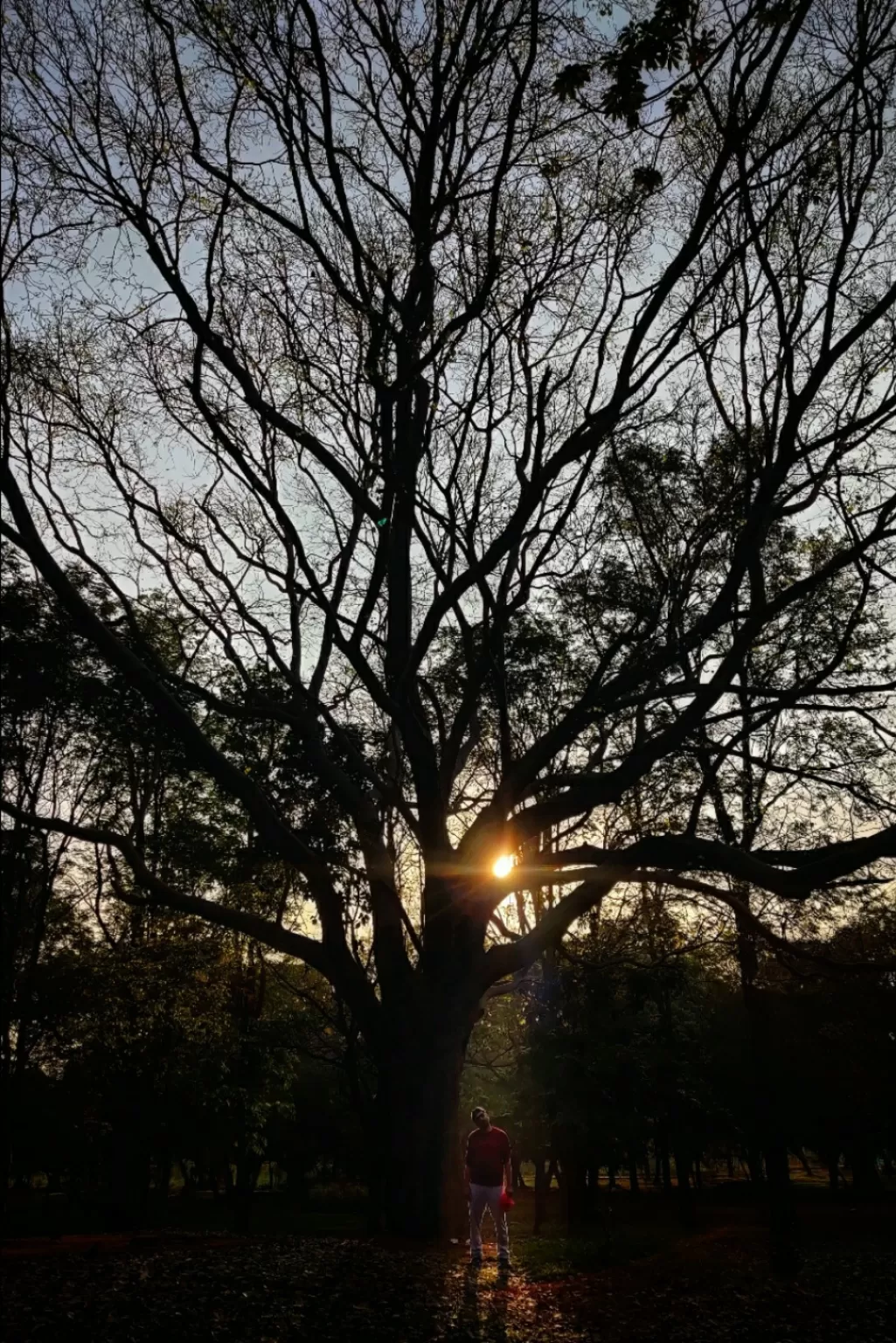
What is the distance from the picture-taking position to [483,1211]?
9.84 m

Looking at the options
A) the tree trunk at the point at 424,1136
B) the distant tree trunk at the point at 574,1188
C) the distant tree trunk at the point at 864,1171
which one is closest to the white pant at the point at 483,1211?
the tree trunk at the point at 424,1136

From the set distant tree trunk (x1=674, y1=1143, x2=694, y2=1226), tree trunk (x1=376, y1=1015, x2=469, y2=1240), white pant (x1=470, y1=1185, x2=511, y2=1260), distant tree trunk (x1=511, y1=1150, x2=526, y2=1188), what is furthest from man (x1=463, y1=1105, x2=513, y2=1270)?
distant tree trunk (x1=511, y1=1150, x2=526, y2=1188)

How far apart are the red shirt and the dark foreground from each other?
831 millimetres

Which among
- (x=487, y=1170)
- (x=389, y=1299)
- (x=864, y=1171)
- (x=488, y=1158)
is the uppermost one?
(x=488, y=1158)

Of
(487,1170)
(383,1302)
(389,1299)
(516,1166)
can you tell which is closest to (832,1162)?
(516,1166)

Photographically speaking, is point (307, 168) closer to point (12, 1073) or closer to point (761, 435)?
point (761, 435)

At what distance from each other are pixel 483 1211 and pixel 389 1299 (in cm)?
326

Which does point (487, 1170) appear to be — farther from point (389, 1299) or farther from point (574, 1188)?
point (574, 1188)

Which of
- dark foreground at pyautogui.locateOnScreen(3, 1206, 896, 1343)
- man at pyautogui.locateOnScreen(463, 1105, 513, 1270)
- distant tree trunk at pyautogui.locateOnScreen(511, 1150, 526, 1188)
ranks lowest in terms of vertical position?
distant tree trunk at pyautogui.locateOnScreen(511, 1150, 526, 1188)

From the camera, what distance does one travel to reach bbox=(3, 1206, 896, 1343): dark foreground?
586cm

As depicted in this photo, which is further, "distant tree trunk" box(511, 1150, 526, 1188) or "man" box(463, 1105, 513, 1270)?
"distant tree trunk" box(511, 1150, 526, 1188)

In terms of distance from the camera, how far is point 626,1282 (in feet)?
31.9

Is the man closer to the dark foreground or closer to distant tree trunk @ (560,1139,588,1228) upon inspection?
the dark foreground

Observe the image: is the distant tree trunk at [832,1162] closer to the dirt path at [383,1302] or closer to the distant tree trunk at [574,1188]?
the distant tree trunk at [574,1188]
